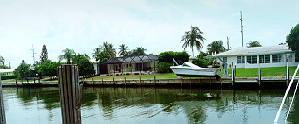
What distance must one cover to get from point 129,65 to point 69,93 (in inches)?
1323

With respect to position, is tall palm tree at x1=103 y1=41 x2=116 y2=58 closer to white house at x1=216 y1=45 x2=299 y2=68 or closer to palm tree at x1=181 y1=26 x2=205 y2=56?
palm tree at x1=181 y1=26 x2=205 y2=56

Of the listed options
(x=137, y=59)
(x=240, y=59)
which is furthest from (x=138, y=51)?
(x=240, y=59)

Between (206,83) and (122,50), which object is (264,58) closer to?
(206,83)

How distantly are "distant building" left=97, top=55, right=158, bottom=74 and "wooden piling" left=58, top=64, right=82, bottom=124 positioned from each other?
97.4 feet

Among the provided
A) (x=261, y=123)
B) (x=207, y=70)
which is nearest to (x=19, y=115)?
(x=261, y=123)

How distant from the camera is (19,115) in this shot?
41.9 ft

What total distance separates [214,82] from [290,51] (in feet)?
44.9

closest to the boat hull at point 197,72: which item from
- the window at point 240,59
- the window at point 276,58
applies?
the window at point 240,59

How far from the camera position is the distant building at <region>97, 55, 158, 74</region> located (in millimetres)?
33250

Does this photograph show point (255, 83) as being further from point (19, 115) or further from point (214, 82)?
point (19, 115)

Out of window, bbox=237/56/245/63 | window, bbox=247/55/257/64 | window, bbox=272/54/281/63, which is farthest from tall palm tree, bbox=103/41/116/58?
window, bbox=272/54/281/63

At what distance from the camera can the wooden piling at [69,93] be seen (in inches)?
102

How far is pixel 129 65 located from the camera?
3612 cm

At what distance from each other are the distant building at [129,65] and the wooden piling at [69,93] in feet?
97.4
